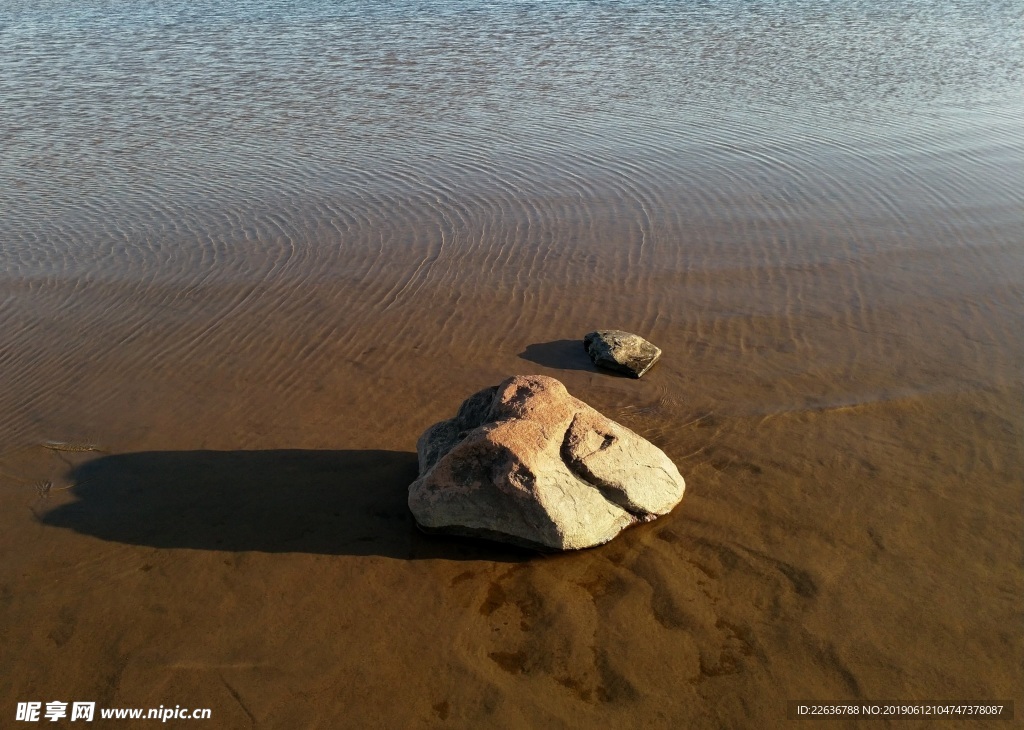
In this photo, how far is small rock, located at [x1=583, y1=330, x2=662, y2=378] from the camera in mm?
7555

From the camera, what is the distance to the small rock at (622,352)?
24.8 feet

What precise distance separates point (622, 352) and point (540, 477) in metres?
2.59

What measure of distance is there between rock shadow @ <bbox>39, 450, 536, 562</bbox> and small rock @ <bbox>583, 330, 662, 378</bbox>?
6.98 ft

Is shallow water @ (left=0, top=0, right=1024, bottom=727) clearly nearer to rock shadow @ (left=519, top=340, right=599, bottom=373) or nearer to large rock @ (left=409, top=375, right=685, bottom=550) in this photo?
rock shadow @ (left=519, top=340, right=599, bottom=373)

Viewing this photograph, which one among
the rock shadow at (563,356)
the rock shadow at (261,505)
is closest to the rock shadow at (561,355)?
the rock shadow at (563,356)

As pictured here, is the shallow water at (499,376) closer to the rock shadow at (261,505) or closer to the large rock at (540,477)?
the rock shadow at (261,505)

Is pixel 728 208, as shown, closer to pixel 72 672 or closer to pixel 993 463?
pixel 993 463

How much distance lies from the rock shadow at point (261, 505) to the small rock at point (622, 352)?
6.98 ft

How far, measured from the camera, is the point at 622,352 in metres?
7.61

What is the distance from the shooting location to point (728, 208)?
10711 mm

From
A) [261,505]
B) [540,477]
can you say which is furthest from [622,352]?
[261,505]

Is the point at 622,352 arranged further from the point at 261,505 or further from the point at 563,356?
the point at 261,505

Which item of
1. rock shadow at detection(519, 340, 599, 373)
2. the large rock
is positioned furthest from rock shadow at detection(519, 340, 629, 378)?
the large rock

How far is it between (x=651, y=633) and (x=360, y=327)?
467cm
